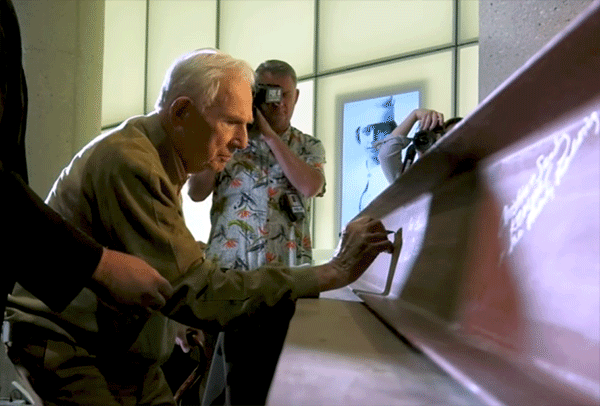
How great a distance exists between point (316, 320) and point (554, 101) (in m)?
0.44

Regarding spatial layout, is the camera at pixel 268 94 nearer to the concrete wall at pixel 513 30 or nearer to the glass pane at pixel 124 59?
the concrete wall at pixel 513 30

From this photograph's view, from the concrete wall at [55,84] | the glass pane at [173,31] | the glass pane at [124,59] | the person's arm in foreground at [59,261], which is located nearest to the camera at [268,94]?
the person's arm in foreground at [59,261]

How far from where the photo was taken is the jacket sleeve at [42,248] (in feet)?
2.74

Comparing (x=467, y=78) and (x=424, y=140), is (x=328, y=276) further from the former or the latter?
(x=467, y=78)

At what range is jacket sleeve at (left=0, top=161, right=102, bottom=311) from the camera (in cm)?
84

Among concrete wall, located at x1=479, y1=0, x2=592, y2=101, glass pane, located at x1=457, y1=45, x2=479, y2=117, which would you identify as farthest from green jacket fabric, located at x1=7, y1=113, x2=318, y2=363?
glass pane, located at x1=457, y1=45, x2=479, y2=117

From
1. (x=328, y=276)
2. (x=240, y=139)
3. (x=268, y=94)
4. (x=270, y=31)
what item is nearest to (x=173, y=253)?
(x=328, y=276)

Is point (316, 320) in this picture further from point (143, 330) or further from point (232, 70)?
point (232, 70)

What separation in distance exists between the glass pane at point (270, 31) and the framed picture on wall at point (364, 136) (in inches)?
26.2

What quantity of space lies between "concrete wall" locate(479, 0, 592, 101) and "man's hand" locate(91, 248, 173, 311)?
2.85 feet

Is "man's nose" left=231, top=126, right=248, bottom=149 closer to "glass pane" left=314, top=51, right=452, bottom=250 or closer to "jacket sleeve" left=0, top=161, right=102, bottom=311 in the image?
"jacket sleeve" left=0, top=161, right=102, bottom=311

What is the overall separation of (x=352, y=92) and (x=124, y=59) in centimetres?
290

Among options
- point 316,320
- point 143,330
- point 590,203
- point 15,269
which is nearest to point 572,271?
point 590,203

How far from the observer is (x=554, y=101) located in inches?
31.0
